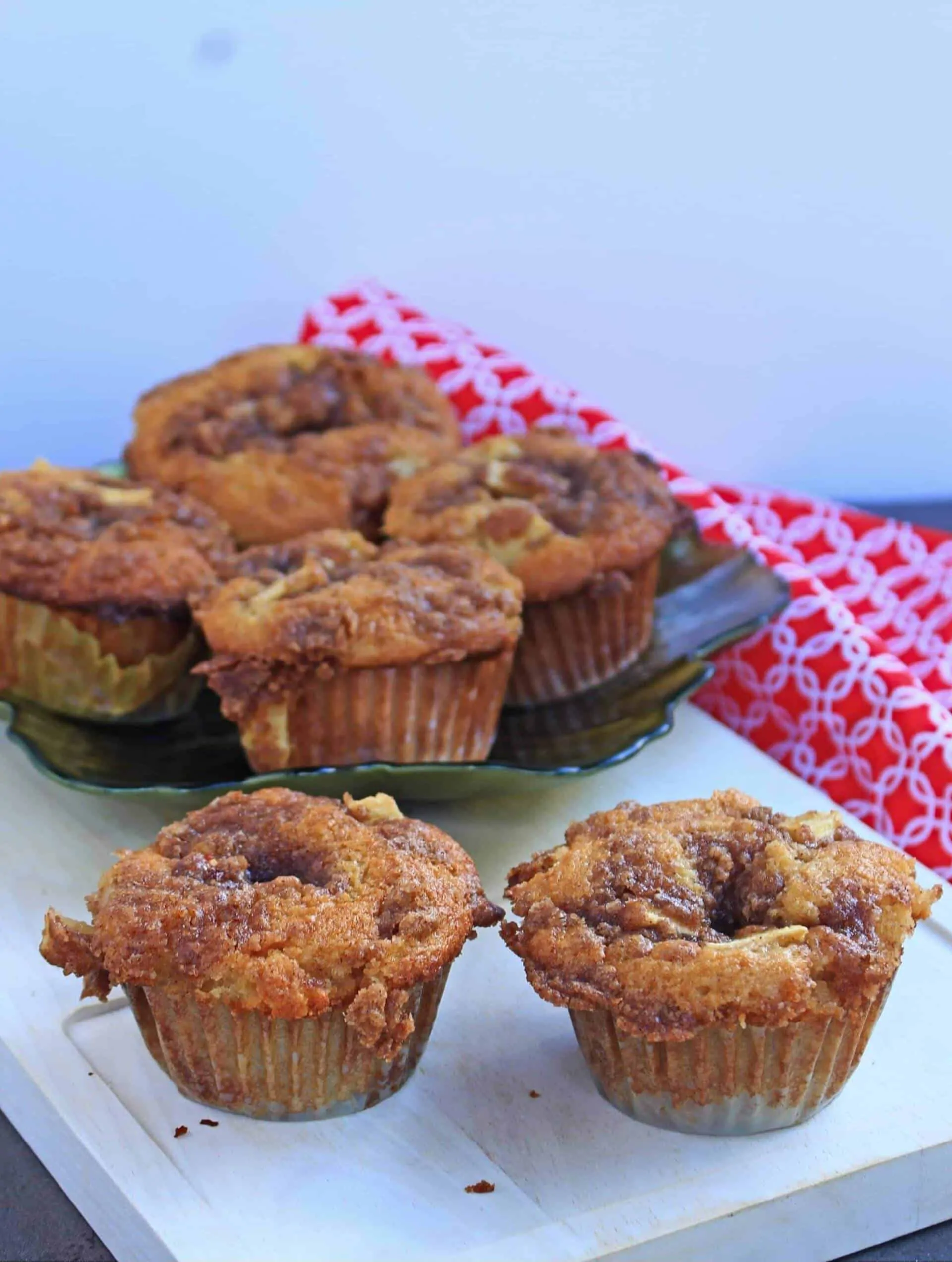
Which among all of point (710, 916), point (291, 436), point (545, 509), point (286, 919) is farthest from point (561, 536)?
point (286, 919)

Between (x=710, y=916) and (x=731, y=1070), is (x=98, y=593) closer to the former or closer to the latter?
(x=710, y=916)

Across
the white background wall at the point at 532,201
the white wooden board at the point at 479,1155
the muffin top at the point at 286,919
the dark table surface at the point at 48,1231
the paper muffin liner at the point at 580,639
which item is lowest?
the dark table surface at the point at 48,1231

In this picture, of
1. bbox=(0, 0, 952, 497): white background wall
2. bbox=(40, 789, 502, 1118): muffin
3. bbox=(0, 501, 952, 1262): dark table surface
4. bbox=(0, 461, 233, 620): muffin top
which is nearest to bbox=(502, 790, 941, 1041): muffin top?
bbox=(40, 789, 502, 1118): muffin

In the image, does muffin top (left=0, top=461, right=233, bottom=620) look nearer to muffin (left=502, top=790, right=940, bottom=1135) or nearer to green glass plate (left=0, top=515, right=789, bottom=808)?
green glass plate (left=0, top=515, right=789, bottom=808)

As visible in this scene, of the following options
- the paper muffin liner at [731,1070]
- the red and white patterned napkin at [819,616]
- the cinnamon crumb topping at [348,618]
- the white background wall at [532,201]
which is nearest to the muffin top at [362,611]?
the cinnamon crumb topping at [348,618]

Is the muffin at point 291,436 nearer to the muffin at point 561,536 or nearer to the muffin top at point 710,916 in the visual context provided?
the muffin at point 561,536

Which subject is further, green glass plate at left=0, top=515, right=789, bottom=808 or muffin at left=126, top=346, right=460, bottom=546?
muffin at left=126, top=346, right=460, bottom=546
